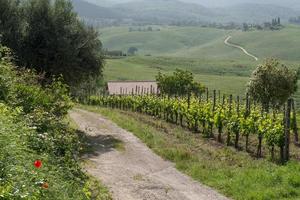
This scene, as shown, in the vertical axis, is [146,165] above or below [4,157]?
below

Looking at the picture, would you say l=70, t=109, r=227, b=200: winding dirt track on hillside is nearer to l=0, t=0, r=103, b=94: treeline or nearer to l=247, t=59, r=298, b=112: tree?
l=0, t=0, r=103, b=94: treeline

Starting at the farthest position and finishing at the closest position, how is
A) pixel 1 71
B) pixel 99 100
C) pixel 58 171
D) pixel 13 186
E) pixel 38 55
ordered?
pixel 99 100, pixel 38 55, pixel 1 71, pixel 58 171, pixel 13 186

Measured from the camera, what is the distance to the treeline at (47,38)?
2498 cm

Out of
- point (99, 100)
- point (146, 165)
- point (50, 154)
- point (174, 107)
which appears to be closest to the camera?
point (50, 154)

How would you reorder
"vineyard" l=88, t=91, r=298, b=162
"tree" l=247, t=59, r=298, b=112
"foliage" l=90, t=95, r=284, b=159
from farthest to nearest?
1. "tree" l=247, t=59, r=298, b=112
2. "foliage" l=90, t=95, r=284, b=159
3. "vineyard" l=88, t=91, r=298, b=162

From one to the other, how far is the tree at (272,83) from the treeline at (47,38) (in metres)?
15.9

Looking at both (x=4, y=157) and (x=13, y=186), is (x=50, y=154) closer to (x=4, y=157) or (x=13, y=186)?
(x=4, y=157)

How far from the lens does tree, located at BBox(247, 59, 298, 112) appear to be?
37.7 metres

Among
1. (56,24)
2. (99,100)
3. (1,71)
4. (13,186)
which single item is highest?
(56,24)

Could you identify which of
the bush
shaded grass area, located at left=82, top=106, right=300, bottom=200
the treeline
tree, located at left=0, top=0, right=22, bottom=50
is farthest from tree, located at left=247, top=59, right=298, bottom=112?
the bush

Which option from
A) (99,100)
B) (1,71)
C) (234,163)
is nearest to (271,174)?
(234,163)

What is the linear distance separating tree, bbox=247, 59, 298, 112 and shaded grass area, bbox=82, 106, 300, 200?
13968 mm

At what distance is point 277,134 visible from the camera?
61.5 ft

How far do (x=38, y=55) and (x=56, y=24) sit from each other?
1.88 m
